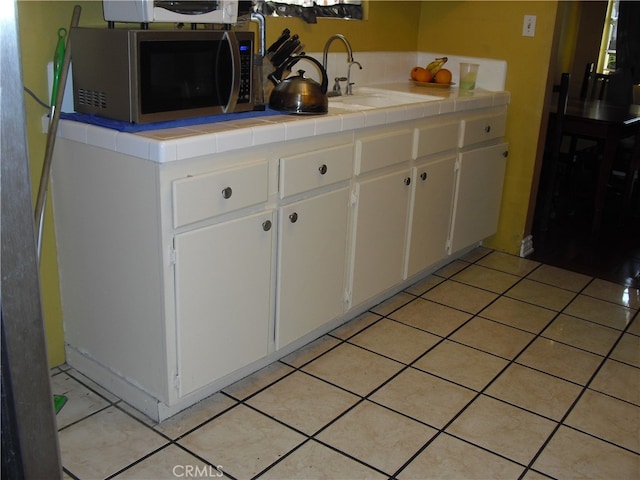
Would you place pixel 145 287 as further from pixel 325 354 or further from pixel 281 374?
pixel 325 354

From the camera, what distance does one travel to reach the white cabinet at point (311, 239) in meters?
2.13

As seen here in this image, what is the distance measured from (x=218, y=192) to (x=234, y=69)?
17.1 inches

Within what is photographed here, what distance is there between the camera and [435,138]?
285 centimetres

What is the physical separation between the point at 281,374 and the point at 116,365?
58cm

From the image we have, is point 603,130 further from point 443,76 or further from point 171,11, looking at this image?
point 171,11

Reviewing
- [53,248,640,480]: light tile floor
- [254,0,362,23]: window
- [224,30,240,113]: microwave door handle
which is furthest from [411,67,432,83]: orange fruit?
[224,30,240,113]: microwave door handle

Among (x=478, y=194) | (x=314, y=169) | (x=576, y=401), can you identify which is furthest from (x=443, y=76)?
(x=576, y=401)

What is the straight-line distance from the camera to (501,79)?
3473mm

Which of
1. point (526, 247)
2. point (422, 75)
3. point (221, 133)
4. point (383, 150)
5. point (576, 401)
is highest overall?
point (422, 75)

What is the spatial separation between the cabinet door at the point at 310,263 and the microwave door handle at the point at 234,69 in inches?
14.9

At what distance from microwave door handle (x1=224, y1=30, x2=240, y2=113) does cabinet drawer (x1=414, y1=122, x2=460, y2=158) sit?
971mm

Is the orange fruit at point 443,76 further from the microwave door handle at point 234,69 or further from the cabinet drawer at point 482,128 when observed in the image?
the microwave door handle at point 234,69

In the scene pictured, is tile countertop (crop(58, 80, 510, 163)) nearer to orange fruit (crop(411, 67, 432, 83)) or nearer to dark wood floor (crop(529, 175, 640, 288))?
orange fruit (crop(411, 67, 432, 83))

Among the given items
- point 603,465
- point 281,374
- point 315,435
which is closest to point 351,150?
point 281,374
